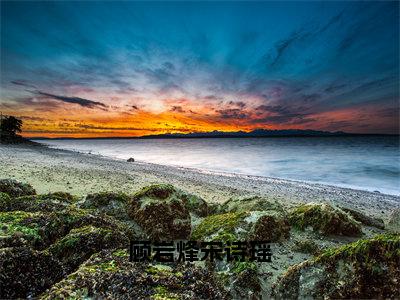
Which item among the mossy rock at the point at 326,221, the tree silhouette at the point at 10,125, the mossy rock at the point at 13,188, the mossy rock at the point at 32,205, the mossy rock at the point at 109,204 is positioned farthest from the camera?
the tree silhouette at the point at 10,125

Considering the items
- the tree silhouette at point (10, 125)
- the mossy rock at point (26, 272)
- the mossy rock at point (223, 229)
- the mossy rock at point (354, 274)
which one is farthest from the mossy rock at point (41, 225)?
the tree silhouette at point (10, 125)

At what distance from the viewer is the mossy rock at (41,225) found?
4055 millimetres

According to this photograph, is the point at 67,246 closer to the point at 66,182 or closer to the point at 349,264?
the point at 349,264

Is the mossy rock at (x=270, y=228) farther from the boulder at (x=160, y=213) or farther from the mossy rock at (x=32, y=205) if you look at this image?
the mossy rock at (x=32, y=205)

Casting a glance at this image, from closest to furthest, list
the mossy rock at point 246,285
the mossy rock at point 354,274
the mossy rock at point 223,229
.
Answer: the mossy rock at point 354,274, the mossy rock at point 246,285, the mossy rock at point 223,229

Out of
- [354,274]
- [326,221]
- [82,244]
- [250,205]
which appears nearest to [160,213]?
[82,244]

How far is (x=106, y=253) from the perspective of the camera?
3.78 metres

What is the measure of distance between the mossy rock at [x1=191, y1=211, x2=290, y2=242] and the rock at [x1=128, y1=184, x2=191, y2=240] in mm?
372

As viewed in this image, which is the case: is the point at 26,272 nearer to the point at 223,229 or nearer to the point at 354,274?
the point at 223,229

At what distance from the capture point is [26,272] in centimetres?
341

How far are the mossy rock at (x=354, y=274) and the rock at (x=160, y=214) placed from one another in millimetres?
2510

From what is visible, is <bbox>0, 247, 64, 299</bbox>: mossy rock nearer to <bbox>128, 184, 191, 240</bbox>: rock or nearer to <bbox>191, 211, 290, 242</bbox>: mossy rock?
<bbox>128, 184, 191, 240</bbox>: rock

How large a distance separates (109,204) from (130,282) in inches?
150

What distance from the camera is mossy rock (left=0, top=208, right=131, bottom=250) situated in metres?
4.05
